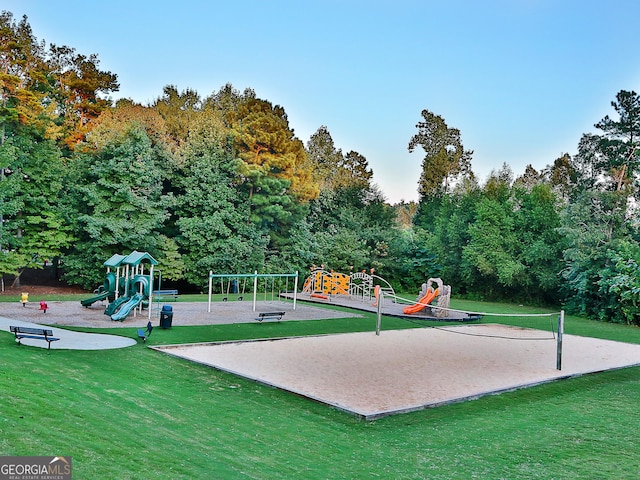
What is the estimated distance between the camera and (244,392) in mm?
9523

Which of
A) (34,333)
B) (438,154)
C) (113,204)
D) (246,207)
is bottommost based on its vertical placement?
(34,333)

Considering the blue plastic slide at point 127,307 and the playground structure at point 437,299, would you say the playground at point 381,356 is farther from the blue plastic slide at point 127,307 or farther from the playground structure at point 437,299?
the blue plastic slide at point 127,307

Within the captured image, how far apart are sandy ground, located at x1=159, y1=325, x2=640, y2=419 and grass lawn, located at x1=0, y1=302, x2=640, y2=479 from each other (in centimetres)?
52

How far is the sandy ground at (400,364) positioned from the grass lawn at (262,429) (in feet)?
1.69

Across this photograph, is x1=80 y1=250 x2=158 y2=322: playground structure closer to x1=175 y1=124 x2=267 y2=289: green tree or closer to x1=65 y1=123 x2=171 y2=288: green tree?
x1=65 y1=123 x2=171 y2=288: green tree

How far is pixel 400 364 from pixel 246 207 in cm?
2207

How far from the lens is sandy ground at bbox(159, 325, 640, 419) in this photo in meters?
9.94

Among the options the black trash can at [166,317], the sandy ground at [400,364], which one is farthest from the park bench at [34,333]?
the black trash can at [166,317]

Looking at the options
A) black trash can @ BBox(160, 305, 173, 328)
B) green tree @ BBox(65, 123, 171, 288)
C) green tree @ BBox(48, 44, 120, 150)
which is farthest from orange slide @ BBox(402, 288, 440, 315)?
green tree @ BBox(48, 44, 120, 150)

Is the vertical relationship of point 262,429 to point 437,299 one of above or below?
below

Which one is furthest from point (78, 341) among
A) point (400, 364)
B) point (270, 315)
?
point (400, 364)

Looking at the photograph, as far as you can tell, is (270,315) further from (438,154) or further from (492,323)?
(438,154)

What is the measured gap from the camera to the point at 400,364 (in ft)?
42.3

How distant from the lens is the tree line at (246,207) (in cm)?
2619
